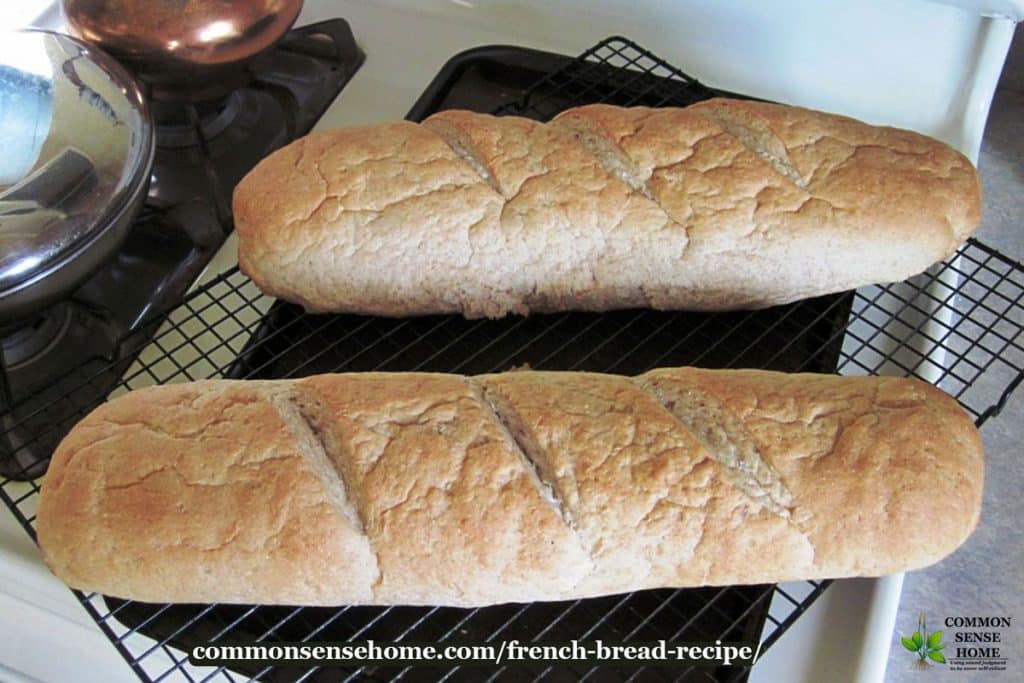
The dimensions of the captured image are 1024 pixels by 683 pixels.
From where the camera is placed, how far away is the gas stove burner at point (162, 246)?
1192 millimetres

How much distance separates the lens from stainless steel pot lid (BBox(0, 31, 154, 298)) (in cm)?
114

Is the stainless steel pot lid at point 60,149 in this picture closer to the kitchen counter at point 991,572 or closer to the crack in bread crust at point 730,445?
the crack in bread crust at point 730,445

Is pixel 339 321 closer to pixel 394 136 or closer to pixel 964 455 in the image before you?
pixel 394 136

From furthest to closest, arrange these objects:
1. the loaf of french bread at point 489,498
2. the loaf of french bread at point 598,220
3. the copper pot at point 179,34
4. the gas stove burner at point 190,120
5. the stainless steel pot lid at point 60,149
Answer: the gas stove burner at point 190,120 < the copper pot at point 179,34 < the loaf of french bread at point 598,220 < the stainless steel pot lid at point 60,149 < the loaf of french bread at point 489,498

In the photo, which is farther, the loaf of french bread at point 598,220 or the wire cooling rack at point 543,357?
the loaf of french bread at point 598,220

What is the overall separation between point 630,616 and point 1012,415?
0.70 meters

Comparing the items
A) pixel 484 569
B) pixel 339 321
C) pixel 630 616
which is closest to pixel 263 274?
pixel 339 321

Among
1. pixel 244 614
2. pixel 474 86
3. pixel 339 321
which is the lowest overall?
pixel 244 614

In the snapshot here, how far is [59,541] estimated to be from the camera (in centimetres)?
98

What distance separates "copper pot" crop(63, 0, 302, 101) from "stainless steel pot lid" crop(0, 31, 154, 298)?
63mm

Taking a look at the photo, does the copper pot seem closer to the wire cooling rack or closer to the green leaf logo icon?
the wire cooling rack

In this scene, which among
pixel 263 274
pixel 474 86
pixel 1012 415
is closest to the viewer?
pixel 263 274

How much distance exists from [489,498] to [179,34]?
2.83 feet

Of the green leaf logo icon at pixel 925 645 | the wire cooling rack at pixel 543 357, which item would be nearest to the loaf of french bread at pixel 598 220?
the wire cooling rack at pixel 543 357
